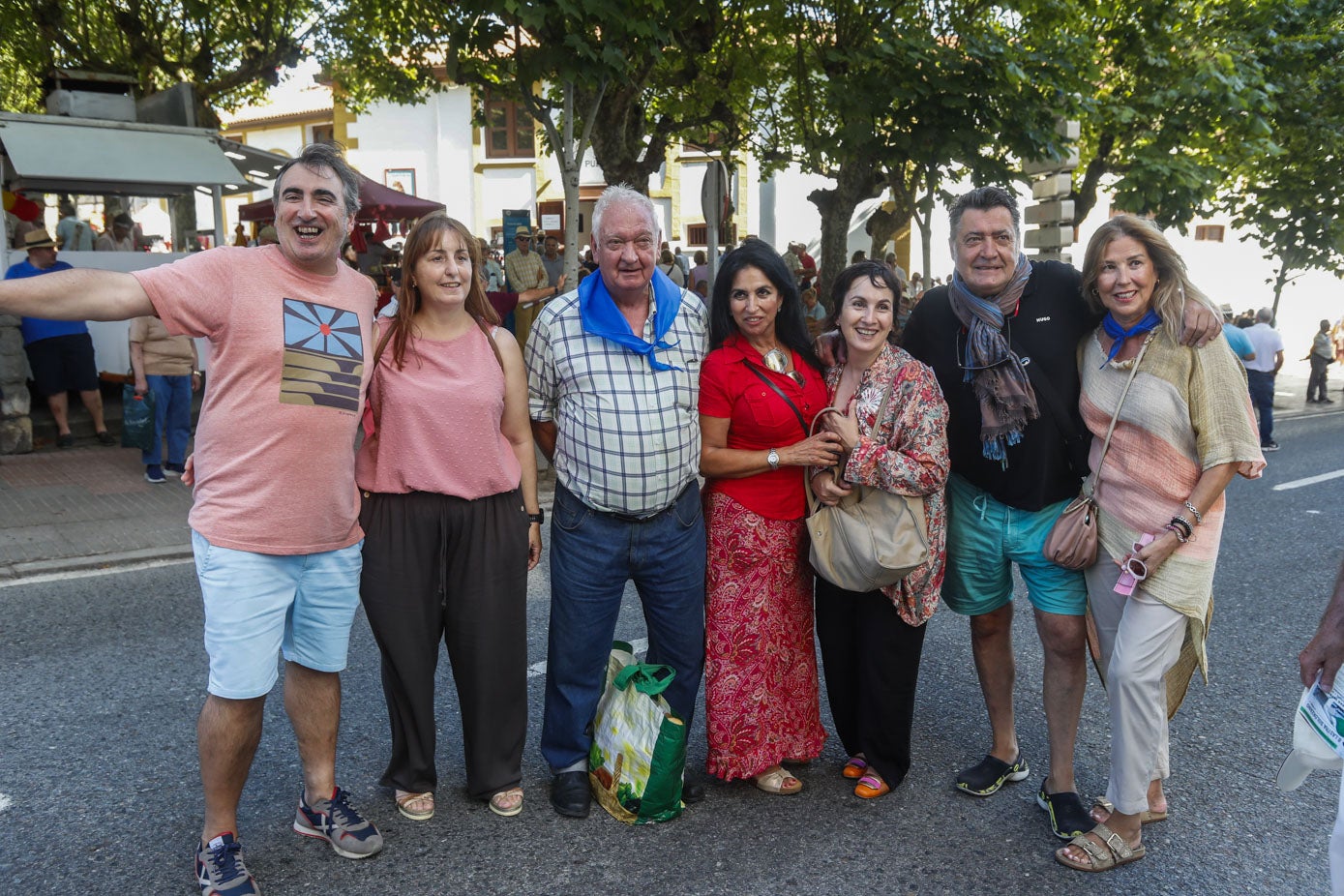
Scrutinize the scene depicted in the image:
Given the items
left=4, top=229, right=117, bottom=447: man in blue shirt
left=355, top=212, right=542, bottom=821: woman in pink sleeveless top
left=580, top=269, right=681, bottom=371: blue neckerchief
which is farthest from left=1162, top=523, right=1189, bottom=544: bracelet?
left=4, top=229, right=117, bottom=447: man in blue shirt

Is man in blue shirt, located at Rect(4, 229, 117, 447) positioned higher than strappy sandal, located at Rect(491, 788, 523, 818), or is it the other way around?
man in blue shirt, located at Rect(4, 229, 117, 447)

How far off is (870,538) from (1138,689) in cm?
88

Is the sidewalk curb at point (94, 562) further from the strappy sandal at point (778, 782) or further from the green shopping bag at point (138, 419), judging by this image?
the strappy sandal at point (778, 782)

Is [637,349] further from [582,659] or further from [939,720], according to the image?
[939,720]

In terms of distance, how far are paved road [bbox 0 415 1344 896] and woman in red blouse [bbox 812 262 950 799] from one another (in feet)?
0.91

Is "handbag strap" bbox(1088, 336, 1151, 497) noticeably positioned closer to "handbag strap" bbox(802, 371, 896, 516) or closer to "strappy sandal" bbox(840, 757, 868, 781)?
"handbag strap" bbox(802, 371, 896, 516)

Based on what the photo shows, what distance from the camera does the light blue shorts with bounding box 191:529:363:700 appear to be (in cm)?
285

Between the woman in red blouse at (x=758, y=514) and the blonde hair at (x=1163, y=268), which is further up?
the blonde hair at (x=1163, y=268)

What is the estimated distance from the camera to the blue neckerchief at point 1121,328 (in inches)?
125

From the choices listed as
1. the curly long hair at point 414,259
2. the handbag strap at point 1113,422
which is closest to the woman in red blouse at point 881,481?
the handbag strap at point 1113,422

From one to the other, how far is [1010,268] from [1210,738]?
84.3 inches

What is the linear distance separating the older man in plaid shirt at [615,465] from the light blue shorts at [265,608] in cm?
70

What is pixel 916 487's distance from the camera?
336cm

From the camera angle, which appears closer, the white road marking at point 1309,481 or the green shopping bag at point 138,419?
the green shopping bag at point 138,419
